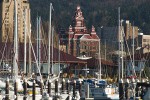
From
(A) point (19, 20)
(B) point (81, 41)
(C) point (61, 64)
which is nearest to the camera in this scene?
(A) point (19, 20)

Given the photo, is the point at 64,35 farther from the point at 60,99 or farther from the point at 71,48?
the point at 60,99

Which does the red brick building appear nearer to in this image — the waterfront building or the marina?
the marina

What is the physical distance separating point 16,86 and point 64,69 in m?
52.8

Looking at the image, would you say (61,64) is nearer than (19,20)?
No

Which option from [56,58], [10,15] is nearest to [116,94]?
[56,58]

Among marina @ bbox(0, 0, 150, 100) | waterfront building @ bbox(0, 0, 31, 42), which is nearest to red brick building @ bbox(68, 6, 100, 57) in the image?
marina @ bbox(0, 0, 150, 100)

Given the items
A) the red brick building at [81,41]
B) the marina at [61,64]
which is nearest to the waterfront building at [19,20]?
the marina at [61,64]

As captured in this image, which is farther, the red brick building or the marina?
the red brick building

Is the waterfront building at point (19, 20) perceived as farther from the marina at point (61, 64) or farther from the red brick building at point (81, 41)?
the red brick building at point (81, 41)

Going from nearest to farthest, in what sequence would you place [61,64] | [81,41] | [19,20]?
[19,20] < [61,64] < [81,41]

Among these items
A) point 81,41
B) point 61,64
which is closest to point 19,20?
point 61,64

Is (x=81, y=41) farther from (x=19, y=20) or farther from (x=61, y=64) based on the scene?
(x=19, y=20)

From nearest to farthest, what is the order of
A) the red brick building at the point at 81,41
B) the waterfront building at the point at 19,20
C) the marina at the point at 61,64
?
1. the marina at the point at 61,64
2. the waterfront building at the point at 19,20
3. the red brick building at the point at 81,41

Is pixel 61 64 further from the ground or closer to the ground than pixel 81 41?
closer to the ground
